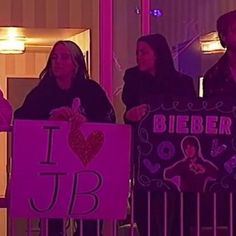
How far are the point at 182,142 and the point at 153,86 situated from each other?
54cm

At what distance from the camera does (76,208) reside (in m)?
4.89

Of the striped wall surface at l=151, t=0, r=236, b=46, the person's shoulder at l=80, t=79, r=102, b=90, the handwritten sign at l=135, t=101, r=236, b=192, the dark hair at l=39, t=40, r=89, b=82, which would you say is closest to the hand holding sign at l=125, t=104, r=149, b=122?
the handwritten sign at l=135, t=101, r=236, b=192

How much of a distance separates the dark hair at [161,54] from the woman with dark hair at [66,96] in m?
0.43

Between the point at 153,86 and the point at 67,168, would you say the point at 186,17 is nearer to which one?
the point at 153,86

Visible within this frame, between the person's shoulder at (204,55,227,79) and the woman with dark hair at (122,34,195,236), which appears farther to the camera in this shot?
the person's shoulder at (204,55,227,79)

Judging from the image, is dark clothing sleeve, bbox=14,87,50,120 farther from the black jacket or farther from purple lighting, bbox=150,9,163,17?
purple lighting, bbox=150,9,163,17

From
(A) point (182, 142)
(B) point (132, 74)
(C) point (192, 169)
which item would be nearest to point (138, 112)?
(A) point (182, 142)

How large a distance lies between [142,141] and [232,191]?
601 millimetres

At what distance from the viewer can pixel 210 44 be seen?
25.4 feet

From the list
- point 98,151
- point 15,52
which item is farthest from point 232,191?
point 15,52

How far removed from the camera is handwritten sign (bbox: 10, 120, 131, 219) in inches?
190

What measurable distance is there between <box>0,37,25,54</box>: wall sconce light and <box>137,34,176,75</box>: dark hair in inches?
150

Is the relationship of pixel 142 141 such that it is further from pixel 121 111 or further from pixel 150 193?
pixel 121 111

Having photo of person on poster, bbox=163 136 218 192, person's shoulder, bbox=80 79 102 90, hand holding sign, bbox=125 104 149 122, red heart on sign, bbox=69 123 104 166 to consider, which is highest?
person's shoulder, bbox=80 79 102 90
